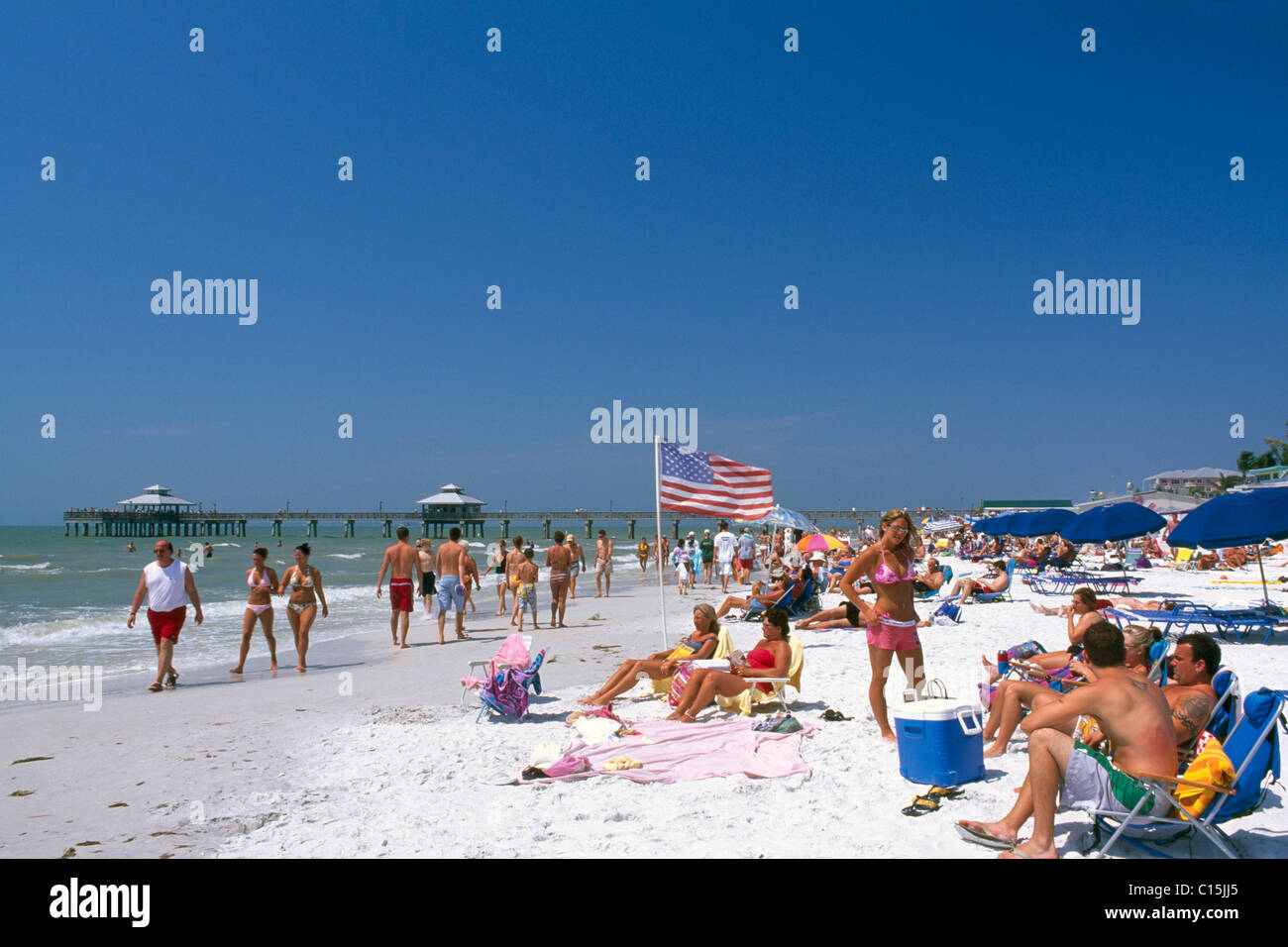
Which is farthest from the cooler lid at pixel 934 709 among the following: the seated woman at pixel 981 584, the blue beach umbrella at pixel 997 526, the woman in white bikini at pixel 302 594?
the blue beach umbrella at pixel 997 526

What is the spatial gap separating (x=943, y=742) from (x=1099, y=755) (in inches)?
46.9

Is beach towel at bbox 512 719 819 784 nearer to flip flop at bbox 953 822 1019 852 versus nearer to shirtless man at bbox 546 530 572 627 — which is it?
flip flop at bbox 953 822 1019 852

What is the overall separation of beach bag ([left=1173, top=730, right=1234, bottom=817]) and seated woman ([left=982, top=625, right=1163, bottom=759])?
1448mm

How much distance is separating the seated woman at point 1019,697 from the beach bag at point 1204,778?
1448 millimetres

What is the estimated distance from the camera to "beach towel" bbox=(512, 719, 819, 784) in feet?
16.8

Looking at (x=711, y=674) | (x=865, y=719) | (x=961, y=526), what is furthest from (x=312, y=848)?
(x=961, y=526)

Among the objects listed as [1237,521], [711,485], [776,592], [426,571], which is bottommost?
[776,592]

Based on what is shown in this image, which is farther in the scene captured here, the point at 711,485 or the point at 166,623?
the point at 711,485

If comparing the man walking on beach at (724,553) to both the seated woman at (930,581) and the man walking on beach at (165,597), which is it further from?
the man walking on beach at (165,597)

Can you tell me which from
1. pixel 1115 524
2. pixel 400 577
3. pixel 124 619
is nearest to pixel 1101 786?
pixel 400 577

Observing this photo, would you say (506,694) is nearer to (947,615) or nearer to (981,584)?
(947,615)

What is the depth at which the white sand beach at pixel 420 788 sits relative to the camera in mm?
4105

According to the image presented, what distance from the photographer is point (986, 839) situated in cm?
381
